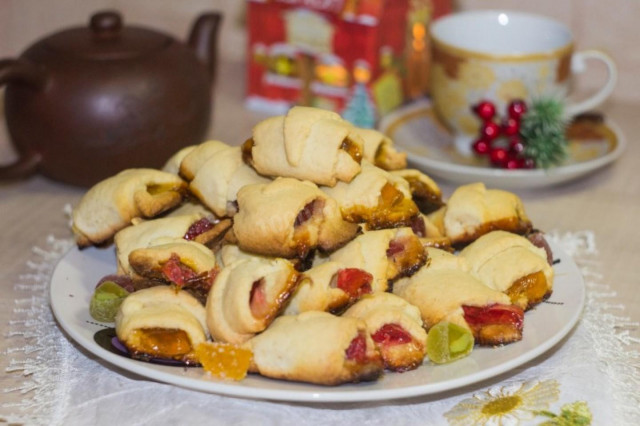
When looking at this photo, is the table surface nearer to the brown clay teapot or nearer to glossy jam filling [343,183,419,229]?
the brown clay teapot

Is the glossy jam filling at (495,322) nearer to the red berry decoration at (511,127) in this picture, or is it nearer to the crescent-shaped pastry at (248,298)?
the crescent-shaped pastry at (248,298)

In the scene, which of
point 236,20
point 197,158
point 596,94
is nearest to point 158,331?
point 197,158

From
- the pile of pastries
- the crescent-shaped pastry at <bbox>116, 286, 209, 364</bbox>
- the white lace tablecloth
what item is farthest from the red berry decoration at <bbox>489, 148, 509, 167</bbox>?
the crescent-shaped pastry at <bbox>116, 286, 209, 364</bbox>

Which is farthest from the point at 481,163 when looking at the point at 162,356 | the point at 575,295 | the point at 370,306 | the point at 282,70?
the point at 162,356

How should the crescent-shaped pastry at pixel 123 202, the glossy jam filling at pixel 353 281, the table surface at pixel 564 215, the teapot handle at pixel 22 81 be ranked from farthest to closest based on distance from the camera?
1. the teapot handle at pixel 22 81
2. the table surface at pixel 564 215
3. the crescent-shaped pastry at pixel 123 202
4. the glossy jam filling at pixel 353 281

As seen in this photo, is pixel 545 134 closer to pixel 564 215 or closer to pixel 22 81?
pixel 564 215

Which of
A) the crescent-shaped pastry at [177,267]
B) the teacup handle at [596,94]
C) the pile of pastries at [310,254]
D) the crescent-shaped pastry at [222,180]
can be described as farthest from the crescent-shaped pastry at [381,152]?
the teacup handle at [596,94]
